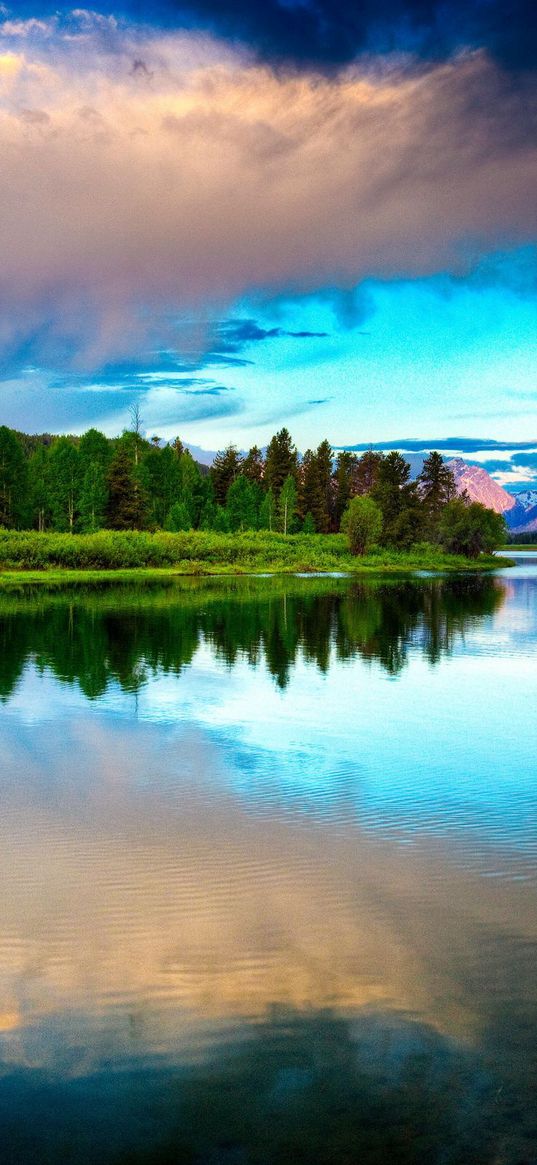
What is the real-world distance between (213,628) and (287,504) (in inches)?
3365

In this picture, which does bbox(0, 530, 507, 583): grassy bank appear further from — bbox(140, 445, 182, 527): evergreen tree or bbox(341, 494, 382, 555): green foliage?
bbox(140, 445, 182, 527): evergreen tree

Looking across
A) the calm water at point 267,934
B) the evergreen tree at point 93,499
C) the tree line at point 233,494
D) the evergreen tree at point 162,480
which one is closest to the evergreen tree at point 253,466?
the tree line at point 233,494

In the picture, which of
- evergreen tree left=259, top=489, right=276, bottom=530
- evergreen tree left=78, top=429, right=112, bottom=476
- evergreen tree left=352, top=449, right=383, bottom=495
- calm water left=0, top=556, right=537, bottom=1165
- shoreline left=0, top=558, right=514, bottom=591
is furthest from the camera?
evergreen tree left=352, top=449, right=383, bottom=495

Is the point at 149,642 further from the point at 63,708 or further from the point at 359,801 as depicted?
the point at 359,801

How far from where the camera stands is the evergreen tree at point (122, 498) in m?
93.8

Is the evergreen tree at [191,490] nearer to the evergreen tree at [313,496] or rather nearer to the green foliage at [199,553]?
the evergreen tree at [313,496]

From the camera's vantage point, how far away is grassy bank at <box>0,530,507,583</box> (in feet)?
224

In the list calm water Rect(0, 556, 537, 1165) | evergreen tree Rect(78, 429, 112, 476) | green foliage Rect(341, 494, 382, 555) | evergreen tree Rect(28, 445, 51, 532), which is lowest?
calm water Rect(0, 556, 537, 1165)

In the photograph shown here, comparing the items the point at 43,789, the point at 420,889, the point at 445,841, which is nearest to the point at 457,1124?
the point at 420,889

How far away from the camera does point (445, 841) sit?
30.1 feet

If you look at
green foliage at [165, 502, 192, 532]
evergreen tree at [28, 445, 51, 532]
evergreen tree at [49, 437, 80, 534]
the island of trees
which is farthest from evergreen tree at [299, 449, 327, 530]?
evergreen tree at [28, 445, 51, 532]

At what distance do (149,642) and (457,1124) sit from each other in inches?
889

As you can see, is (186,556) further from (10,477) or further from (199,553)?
(10,477)

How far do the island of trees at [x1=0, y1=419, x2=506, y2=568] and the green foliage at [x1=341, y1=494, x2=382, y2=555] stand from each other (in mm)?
121
